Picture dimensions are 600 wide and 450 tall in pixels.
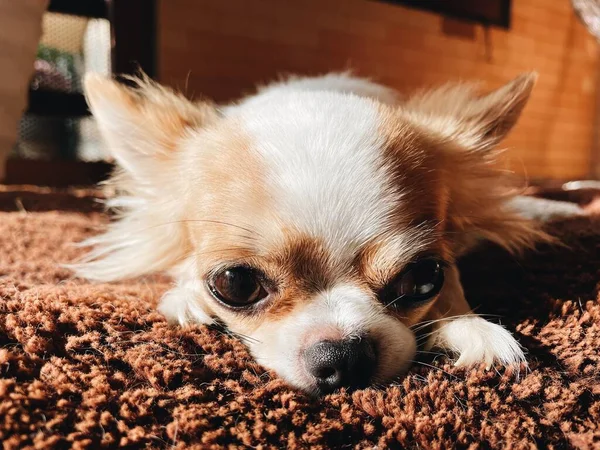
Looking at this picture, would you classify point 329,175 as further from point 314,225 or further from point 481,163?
point 481,163

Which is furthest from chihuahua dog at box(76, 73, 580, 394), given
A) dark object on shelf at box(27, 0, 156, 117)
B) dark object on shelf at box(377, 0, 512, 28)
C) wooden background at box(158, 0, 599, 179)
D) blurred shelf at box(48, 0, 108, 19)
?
dark object on shelf at box(377, 0, 512, 28)

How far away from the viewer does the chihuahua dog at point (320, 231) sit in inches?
38.0

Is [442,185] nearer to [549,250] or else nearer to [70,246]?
[549,250]

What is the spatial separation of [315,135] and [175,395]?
562 mm

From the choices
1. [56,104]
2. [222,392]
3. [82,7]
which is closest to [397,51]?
[82,7]

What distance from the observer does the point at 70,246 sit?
1.62 m

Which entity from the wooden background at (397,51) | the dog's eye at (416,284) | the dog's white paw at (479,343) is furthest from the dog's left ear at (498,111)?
the wooden background at (397,51)

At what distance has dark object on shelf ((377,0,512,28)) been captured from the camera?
4938 millimetres

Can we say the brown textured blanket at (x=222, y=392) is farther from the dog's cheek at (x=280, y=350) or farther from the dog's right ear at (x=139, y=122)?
the dog's right ear at (x=139, y=122)

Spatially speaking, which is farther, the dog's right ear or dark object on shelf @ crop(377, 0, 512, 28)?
dark object on shelf @ crop(377, 0, 512, 28)

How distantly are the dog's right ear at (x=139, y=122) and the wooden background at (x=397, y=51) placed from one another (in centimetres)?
112

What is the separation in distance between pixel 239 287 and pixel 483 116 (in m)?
0.78

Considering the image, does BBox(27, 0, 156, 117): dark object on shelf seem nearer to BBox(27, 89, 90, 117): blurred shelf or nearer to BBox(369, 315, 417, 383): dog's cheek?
BBox(27, 89, 90, 117): blurred shelf

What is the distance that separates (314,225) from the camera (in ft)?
3.34
